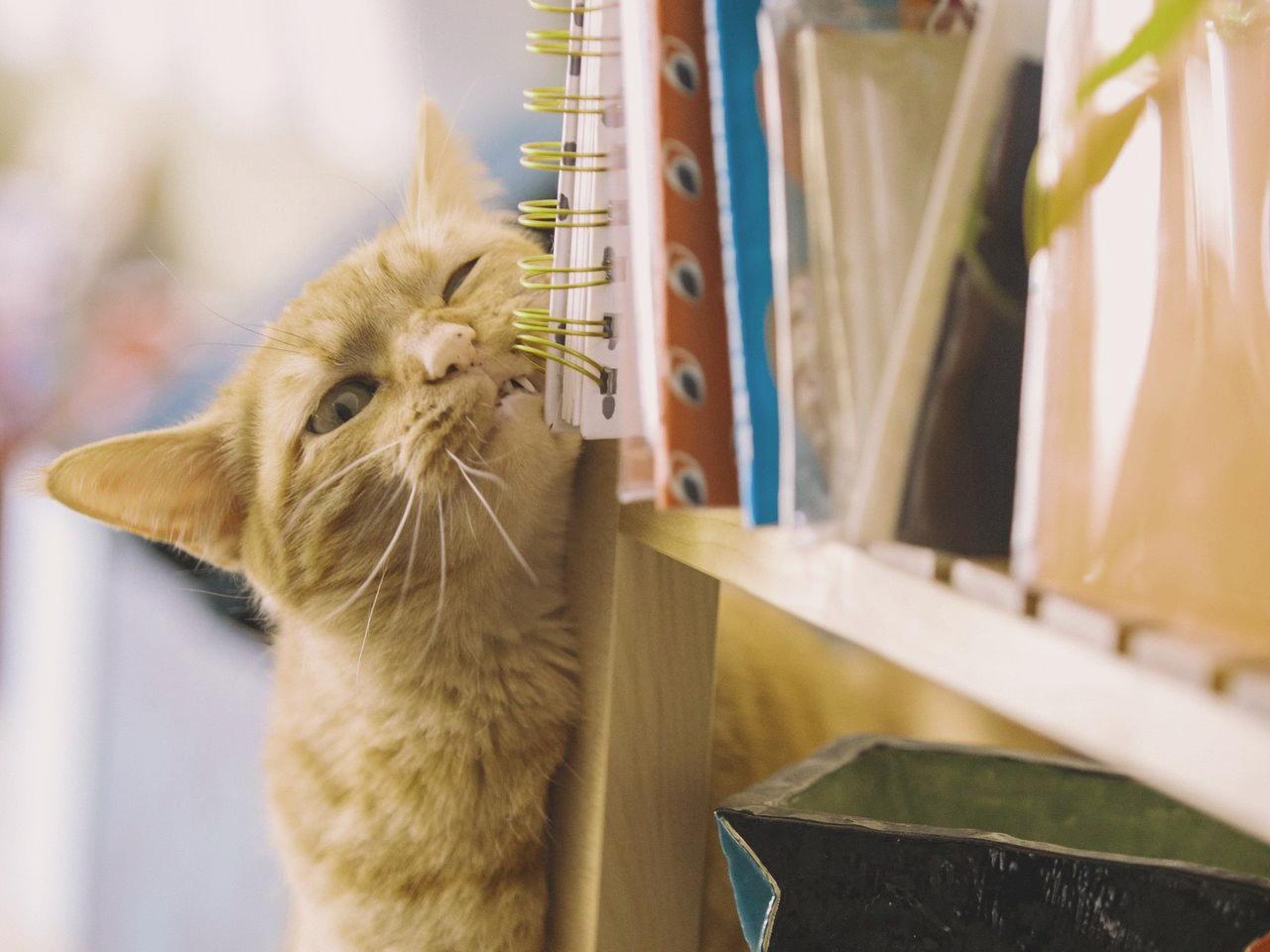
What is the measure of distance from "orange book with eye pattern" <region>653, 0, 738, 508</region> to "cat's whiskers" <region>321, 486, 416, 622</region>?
0.35 metres

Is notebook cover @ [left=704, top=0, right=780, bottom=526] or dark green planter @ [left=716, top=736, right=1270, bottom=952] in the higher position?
notebook cover @ [left=704, top=0, right=780, bottom=526]

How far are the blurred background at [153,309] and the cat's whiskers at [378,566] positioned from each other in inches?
43.9

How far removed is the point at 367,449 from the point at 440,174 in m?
0.43

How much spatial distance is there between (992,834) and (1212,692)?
0.46 meters

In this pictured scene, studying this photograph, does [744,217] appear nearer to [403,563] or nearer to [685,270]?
[685,270]

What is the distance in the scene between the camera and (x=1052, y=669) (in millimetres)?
411

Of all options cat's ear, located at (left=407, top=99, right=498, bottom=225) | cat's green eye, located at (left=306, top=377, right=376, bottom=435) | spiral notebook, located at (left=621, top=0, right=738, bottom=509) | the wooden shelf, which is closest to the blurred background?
cat's ear, located at (left=407, top=99, right=498, bottom=225)

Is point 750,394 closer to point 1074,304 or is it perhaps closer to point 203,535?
point 1074,304

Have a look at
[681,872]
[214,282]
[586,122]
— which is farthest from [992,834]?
[214,282]

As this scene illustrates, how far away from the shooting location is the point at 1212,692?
13.8 inches

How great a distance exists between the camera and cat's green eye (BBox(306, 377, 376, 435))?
1.01 meters

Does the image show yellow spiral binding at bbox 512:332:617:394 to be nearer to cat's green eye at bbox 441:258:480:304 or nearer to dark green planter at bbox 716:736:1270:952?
cat's green eye at bbox 441:258:480:304

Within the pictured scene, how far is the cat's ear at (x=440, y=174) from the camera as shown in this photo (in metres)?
1.17

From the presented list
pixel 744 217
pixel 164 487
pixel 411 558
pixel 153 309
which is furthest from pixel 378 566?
pixel 153 309
